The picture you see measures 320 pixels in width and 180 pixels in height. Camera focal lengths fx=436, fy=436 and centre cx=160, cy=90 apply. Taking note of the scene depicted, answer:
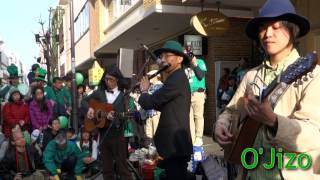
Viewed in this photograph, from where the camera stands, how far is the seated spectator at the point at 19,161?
6.47m

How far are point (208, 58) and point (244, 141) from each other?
9827mm

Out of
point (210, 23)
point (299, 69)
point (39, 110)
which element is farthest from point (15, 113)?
point (299, 69)

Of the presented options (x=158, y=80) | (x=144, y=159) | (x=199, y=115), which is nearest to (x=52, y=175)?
(x=144, y=159)

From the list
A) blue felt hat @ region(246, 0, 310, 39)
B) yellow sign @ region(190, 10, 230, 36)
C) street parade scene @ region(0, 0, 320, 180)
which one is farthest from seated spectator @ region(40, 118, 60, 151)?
blue felt hat @ region(246, 0, 310, 39)

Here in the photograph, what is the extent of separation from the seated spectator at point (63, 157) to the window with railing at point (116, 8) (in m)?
8.53

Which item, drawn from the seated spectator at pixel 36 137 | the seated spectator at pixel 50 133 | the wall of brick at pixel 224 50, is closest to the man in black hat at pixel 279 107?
the seated spectator at pixel 50 133

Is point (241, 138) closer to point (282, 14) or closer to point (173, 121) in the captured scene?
point (282, 14)

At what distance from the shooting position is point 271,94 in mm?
1950

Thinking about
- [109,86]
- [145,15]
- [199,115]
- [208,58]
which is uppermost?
[145,15]

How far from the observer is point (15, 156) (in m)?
6.54

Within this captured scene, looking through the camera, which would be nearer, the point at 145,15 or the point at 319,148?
the point at 319,148

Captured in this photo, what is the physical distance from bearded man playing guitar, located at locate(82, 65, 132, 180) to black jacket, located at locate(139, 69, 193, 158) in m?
1.27

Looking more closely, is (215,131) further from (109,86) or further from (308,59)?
(109,86)

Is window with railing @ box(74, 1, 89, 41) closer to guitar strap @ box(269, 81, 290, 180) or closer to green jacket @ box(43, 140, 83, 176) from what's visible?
green jacket @ box(43, 140, 83, 176)
